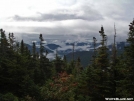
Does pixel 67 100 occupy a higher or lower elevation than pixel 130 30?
lower

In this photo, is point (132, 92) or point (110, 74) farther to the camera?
point (110, 74)

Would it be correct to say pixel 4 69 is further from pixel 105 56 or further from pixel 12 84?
pixel 105 56

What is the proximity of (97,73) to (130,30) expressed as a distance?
6428mm

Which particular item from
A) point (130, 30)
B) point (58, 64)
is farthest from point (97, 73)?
point (58, 64)

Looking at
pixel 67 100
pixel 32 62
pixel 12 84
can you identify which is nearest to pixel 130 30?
pixel 67 100

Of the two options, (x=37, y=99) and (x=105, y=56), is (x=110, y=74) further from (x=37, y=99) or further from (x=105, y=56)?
(x=37, y=99)

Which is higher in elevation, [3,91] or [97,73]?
[97,73]

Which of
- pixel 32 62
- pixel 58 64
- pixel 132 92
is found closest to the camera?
pixel 132 92

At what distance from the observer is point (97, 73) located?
1032 inches

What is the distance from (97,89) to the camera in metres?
25.7

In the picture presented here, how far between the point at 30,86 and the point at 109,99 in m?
8.70

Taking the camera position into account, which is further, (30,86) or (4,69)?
(4,69)

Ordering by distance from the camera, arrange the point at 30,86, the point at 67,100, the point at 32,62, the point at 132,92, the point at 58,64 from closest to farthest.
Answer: the point at 132,92, the point at 30,86, the point at 67,100, the point at 32,62, the point at 58,64

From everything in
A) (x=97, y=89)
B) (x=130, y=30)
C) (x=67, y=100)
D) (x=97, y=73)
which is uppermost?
(x=130, y=30)
